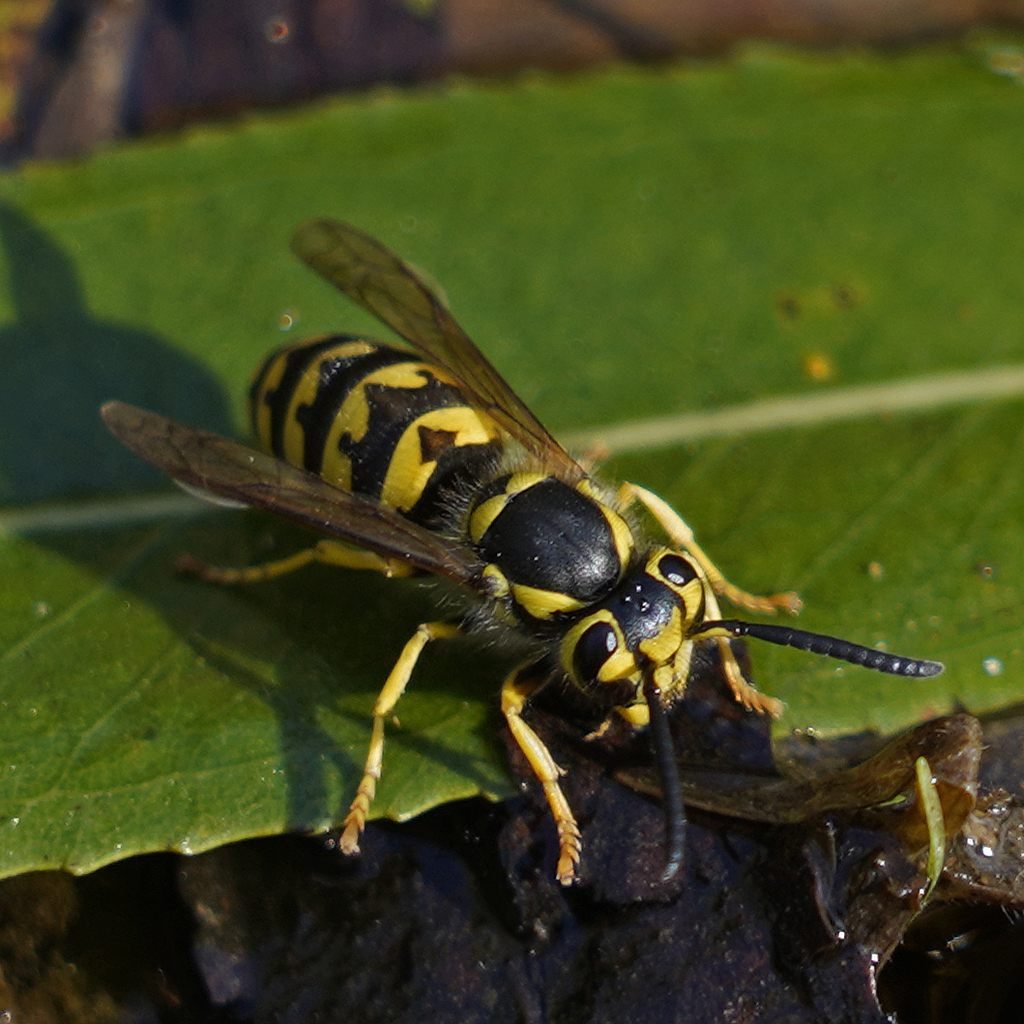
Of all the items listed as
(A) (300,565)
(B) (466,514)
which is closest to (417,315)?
(B) (466,514)

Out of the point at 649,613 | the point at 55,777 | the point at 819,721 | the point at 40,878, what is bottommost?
the point at 40,878

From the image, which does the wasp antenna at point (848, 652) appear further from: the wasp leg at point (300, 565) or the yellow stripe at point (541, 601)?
the wasp leg at point (300, 565)

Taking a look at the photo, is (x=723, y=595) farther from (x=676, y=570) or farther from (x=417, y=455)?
(x=417, y=455)

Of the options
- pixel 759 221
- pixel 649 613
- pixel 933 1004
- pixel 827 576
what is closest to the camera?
pixel 933 1004

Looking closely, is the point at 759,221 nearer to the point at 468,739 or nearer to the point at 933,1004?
the point at 468,739

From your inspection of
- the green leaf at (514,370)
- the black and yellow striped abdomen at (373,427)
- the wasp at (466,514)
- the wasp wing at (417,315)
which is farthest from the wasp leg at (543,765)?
the wasp wing at (417,315)

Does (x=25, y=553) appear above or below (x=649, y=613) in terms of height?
below

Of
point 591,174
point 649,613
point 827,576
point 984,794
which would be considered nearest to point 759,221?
point 591,174
